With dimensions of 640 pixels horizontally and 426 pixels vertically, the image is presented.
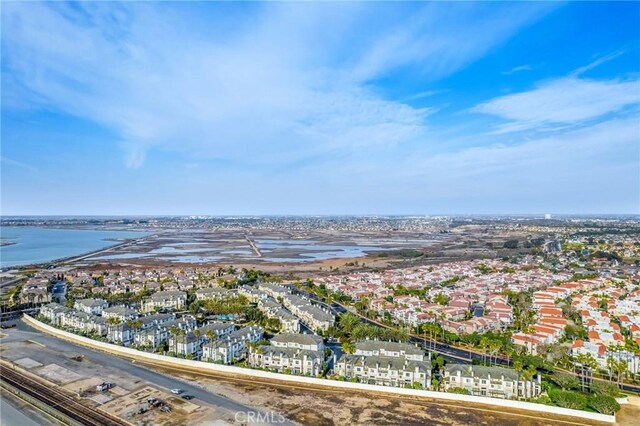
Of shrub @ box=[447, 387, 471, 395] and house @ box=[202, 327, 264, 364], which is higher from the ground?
house @ box=[202, 327, 264, 364]

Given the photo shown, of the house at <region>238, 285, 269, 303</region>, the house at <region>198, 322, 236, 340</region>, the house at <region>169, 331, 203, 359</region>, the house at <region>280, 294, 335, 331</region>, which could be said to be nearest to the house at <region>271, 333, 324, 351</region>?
the house at <region>198, 322, 236, 340</region>

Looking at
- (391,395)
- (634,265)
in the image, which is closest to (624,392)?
(391,395)

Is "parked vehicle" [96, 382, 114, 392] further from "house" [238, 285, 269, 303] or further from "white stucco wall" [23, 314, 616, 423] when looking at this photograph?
"house" [238, 285, 269, 303]

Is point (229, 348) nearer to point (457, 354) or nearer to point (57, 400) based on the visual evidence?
point (57, 400)

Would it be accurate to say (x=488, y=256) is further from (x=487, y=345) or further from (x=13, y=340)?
(x=13, y=340)

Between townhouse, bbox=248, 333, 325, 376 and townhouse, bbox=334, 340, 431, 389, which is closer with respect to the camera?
townhouse, bbox=334, 340, 431, 389

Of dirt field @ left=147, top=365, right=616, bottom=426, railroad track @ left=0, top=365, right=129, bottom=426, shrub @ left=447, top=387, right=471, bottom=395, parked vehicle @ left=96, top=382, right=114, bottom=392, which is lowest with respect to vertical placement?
dirt field @ left=147, top=365, right=616, bottom=426

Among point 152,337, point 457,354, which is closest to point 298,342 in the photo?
point 152,337
